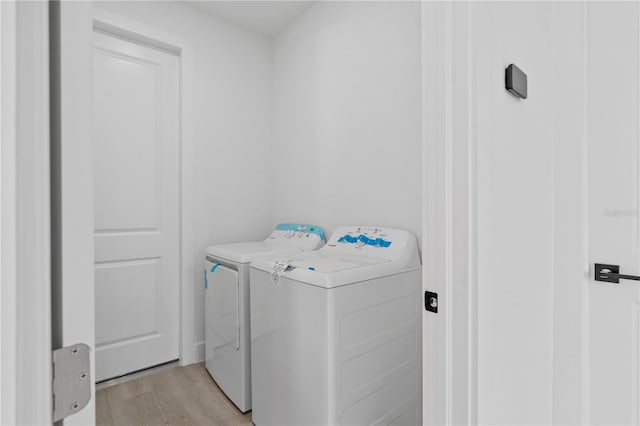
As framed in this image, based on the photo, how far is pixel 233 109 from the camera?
2641 millimetres

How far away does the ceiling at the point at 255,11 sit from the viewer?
2.38 meters

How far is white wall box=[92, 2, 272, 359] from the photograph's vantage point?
→ 244cm

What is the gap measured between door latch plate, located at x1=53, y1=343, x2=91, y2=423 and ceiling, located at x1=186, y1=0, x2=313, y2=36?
2586 mm

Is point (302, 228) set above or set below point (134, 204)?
below

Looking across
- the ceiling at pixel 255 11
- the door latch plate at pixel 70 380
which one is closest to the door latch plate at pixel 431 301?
the door latch plate at pixel 70 380

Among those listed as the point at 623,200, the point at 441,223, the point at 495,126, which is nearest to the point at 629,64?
the point at 623,200

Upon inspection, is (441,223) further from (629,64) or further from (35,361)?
(629,64)

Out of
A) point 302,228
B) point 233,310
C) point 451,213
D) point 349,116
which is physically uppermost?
point 349,116

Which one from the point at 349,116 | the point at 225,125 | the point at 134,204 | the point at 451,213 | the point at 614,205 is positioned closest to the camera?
the point at 451,213

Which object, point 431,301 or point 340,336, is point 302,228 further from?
point 431,301

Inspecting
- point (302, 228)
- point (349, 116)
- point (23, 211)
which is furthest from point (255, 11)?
point (23, 211)

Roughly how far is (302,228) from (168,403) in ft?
4.35

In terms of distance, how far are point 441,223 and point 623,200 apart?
0.86 metres

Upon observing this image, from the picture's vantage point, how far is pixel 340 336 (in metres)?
1.30
